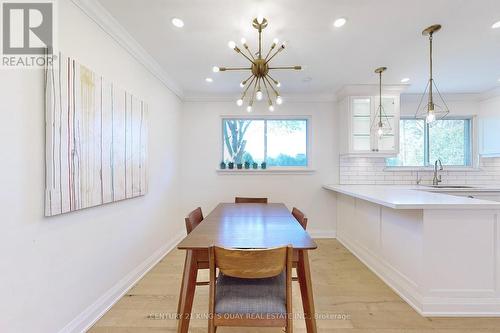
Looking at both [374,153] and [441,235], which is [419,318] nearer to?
[441,235]

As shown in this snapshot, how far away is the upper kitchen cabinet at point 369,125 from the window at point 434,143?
509 mm

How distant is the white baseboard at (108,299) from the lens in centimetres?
177

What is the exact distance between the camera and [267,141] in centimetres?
438

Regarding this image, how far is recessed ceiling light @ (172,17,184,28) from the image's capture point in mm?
2123

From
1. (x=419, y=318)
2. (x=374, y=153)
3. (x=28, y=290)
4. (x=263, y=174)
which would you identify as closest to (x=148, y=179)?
(x=28, y=290)

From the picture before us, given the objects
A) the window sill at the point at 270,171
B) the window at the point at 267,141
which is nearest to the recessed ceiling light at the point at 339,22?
the window at the point at 267,141

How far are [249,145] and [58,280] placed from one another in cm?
323

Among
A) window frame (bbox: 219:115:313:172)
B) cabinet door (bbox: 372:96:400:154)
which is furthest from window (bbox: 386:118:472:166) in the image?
window frame (bbox: 219:115:313:172)

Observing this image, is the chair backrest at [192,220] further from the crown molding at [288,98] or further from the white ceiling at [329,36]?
the crown molding at [288,98]

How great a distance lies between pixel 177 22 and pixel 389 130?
3.39 m

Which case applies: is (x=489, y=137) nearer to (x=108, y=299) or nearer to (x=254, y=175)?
(x=254, y=175)

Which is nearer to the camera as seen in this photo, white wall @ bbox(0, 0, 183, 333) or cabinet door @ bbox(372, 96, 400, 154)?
white wall @ bbox(0, 0, 183, 333)

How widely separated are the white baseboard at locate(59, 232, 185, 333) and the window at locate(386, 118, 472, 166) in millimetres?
4011

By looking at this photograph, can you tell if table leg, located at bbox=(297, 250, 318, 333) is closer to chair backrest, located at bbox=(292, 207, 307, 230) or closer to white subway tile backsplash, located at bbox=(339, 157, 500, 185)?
chair backrest, located at bbox=(292, 207, 307, 230)
